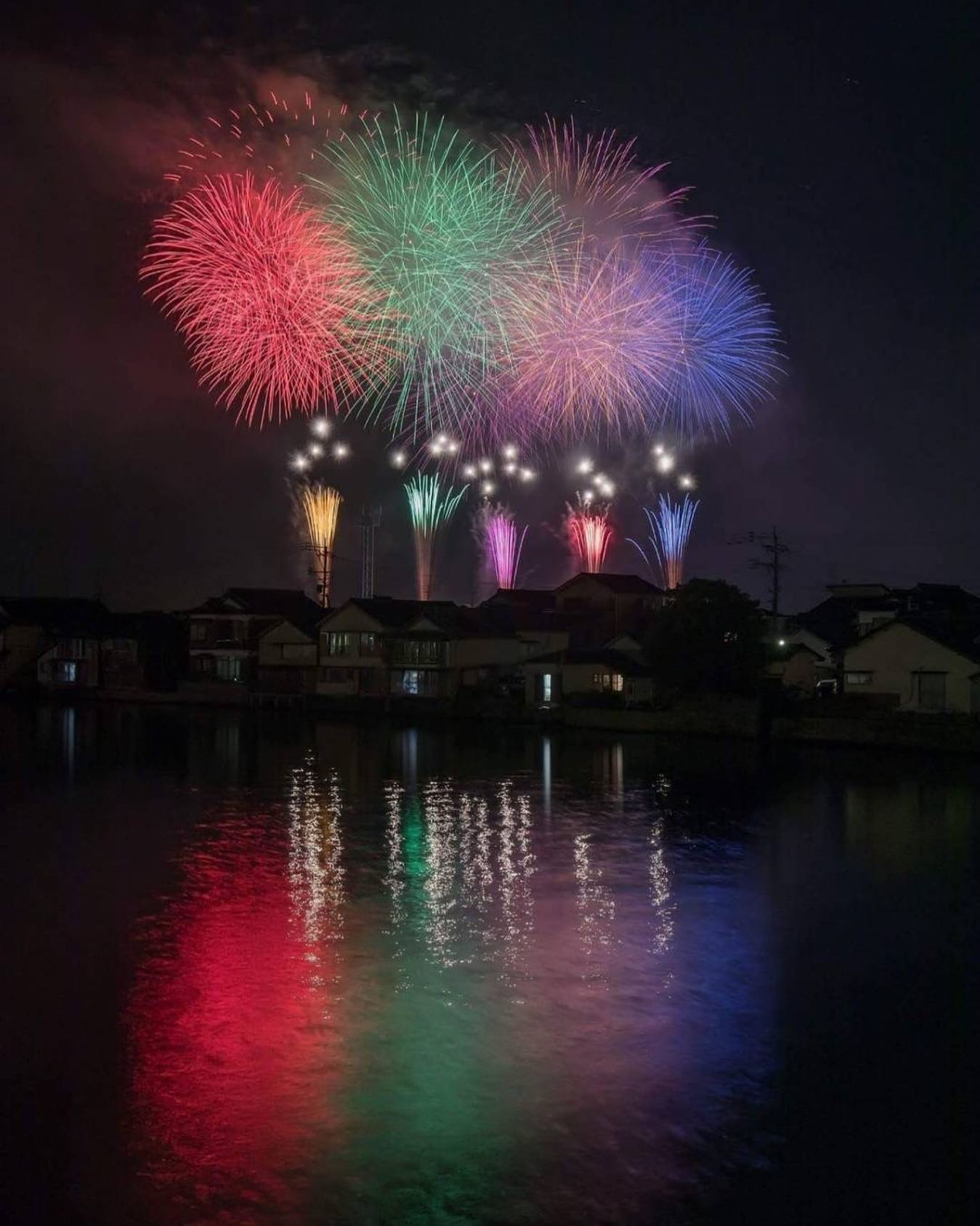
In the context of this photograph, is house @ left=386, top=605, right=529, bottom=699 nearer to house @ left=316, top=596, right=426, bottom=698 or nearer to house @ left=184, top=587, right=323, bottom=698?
house @ left=316, top=596, right=426, bottom=698

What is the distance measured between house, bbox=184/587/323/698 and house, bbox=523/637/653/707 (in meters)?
13.9

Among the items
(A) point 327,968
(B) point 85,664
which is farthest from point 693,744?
(B) point 85,664

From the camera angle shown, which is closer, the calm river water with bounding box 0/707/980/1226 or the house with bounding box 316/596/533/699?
the calm river water with bounding box 0/707/980/1226

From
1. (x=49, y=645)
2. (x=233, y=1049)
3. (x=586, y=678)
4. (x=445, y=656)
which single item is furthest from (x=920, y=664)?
(x=49, y=645)

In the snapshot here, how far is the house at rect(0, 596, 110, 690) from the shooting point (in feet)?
182

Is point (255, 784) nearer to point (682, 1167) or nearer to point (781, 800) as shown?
point (781, 800)

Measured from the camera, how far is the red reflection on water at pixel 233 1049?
6.12m

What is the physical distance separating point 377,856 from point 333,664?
33.4 metres

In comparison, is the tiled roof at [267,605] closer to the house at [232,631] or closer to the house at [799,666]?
the house at [232,631]

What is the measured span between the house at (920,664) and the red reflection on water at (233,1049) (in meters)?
24.4

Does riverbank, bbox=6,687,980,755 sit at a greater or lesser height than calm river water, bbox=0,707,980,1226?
greater

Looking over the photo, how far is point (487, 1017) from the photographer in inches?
336

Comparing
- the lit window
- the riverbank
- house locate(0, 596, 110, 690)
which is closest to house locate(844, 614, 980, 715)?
the riverbank

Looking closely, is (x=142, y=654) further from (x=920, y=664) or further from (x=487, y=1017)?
(x=487, y=1017)
